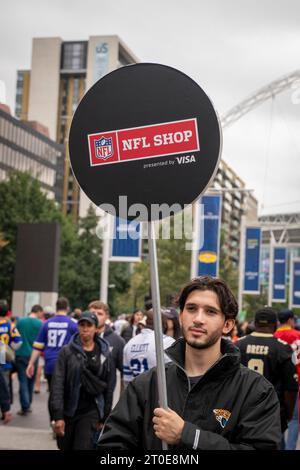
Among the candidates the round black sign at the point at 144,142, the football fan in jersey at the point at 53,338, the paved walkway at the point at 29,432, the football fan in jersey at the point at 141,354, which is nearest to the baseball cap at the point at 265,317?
the football fan in jersey at the point at 141,354

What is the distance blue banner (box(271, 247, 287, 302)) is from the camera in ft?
138

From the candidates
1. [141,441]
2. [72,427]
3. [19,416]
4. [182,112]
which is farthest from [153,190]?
[19,416]

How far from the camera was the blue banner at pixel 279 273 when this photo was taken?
42062mm

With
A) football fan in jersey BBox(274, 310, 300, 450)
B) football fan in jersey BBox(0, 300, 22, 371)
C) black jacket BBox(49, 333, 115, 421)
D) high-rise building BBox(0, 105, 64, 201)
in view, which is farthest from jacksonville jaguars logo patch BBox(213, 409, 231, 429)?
high-rise building BBox(0, 105, 64, 201)

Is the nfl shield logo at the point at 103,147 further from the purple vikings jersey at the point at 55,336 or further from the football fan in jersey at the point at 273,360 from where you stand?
the purple vikings jersey at the point at 55,336

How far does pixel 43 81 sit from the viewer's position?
508ft

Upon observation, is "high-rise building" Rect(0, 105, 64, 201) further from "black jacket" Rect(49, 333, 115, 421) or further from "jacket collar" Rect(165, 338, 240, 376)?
"jacket collar" Rect(165, 338, 240, 376)

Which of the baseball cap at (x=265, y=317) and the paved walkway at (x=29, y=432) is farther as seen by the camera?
the paved walkway at (x=29, y=432)

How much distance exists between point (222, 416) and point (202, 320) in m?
0.40

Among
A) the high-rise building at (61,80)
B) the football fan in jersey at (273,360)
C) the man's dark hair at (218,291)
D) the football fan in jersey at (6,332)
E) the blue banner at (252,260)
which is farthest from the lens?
the high-rise building at (61,80)

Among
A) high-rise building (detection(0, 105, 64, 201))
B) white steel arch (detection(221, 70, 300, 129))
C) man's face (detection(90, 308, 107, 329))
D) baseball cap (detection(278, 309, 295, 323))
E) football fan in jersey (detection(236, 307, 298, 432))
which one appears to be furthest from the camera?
high-rise building (detection(0, 105, 64, 201))

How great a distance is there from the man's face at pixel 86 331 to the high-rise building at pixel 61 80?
467 ft

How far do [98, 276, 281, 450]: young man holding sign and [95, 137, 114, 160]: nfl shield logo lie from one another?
2.27 feet
